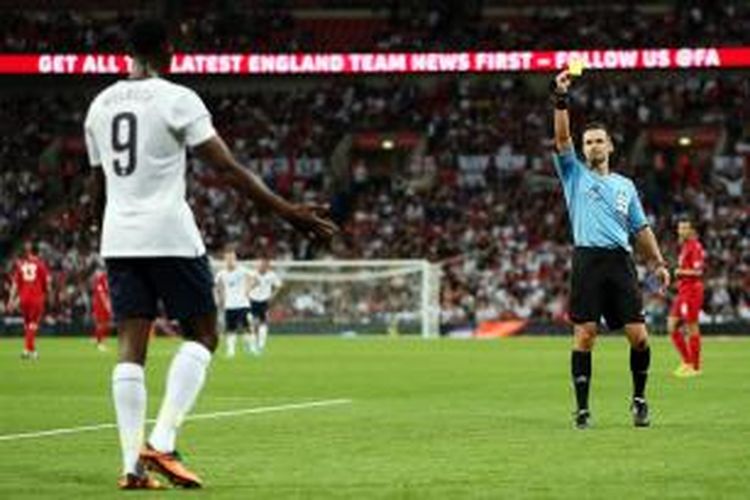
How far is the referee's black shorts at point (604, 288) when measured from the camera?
53.1 feet

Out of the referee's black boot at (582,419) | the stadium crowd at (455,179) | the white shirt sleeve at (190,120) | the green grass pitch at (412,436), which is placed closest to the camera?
the white shirt sleeve at (190,120)

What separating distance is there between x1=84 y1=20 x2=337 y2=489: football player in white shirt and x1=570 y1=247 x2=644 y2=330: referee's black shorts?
19.5 feet

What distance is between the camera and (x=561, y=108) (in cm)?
1526

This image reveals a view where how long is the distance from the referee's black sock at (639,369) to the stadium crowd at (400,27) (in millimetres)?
38256

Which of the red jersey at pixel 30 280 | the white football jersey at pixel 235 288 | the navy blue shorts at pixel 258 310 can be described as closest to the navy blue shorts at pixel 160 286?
the white football jersey at pixel 235 288

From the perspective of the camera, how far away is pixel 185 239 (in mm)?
10695

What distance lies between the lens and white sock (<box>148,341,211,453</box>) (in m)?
10.7

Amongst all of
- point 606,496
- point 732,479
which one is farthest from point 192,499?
point 732,479

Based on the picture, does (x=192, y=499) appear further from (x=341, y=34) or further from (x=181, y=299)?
(x=341, y=34)

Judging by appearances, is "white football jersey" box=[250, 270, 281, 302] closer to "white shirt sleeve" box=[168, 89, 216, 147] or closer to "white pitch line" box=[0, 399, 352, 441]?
"white pitch line" box=[0, 399, 352, 441]

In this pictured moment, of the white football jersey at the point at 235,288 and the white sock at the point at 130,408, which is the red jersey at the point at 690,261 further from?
the white sock at the point at 130,408

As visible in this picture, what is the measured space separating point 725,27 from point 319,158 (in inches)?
486

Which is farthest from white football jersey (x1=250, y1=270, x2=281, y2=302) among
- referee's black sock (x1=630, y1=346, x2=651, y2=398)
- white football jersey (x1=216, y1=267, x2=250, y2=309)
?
referee's black sock (x1=630, y1=346, x2=651, y2=398)

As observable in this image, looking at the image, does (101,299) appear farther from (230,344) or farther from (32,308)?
(230,344)
